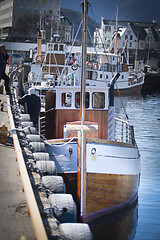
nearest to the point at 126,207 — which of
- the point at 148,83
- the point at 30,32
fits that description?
the point at 148,83

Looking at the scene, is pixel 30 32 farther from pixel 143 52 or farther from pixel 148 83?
pixel 148 83

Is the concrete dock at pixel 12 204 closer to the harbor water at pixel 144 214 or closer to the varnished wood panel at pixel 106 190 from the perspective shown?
the varnished wood panel at pixel 106 190

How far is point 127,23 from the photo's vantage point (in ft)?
395

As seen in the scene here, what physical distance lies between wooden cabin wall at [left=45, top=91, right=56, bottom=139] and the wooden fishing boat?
346mm

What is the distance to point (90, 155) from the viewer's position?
10.4 m

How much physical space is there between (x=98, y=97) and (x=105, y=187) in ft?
10.1


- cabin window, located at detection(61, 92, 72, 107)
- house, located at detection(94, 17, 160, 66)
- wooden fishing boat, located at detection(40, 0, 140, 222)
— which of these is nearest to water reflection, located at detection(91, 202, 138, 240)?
wooden fishing boat, located at detection(40, 0, 140, 222)

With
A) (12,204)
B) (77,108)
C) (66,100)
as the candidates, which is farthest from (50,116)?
(12,204)

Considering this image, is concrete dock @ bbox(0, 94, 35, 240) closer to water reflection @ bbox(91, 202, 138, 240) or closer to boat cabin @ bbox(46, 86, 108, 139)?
water reflection @ bbox(91, 202, 138, 240)

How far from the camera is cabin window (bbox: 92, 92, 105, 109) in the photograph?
12805 millimetres

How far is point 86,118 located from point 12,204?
6480 millimetres

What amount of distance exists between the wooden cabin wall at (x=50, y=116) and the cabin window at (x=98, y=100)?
132 centimetres

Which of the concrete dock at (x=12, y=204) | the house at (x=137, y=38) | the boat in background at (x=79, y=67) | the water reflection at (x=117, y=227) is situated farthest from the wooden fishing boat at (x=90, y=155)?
the house at (x=137, y=38)

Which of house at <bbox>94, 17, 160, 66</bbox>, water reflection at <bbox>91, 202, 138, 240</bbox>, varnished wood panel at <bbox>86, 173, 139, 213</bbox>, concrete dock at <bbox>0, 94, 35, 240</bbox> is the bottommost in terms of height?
water reflection at <bbox>91, 202, 138, 240</bbox>
